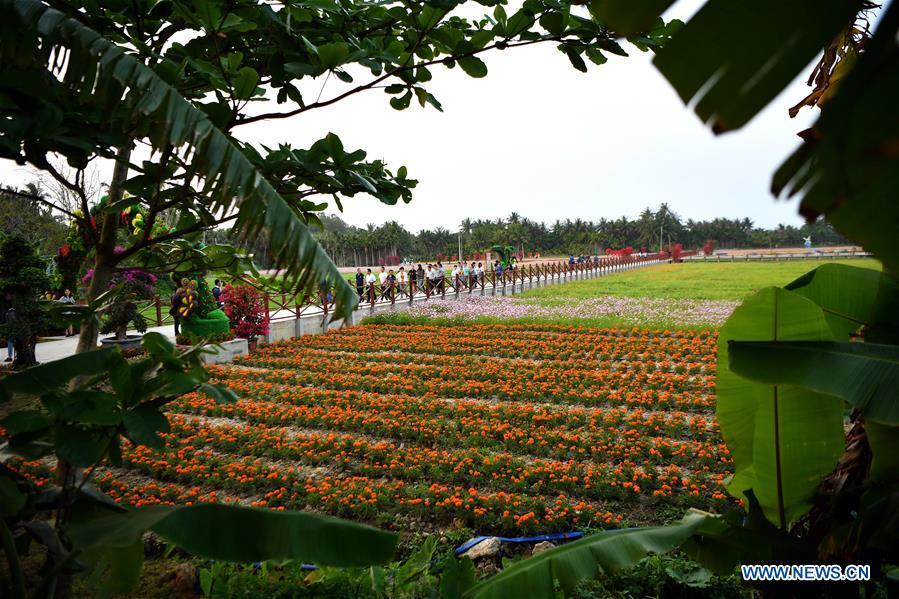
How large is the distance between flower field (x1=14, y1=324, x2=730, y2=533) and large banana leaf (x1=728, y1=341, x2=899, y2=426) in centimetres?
279

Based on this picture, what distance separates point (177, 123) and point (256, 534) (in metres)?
1.11

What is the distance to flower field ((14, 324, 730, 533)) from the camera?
4453 millimetres

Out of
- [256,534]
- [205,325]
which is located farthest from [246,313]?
[256,534]

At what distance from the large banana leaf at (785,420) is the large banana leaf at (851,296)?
0.24 m

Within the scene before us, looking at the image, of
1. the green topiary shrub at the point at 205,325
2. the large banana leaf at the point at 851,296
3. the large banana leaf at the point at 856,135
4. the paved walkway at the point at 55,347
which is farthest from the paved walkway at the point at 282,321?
the large banana leaf at the point at 856,135

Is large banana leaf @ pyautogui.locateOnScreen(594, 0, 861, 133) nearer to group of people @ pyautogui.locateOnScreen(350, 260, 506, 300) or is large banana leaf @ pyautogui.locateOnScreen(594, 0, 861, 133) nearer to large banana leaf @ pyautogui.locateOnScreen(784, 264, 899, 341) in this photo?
large banana leaf @ pyautogui.locateOnScreen(784, 264, 899, 341)

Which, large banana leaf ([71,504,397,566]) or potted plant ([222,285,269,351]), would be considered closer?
large banana leaf ([71,504,397,566])

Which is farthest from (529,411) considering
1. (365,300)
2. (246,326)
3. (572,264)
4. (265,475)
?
(572,264)

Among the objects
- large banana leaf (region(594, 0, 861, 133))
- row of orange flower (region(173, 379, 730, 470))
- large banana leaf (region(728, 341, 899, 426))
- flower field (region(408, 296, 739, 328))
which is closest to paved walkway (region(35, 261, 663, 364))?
row of orange flower (region(173, 379, 730, 470))

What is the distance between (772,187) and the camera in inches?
22.3

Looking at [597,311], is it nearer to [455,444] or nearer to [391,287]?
[391,287]

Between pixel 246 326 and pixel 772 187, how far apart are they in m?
12.7

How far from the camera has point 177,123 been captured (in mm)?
1291

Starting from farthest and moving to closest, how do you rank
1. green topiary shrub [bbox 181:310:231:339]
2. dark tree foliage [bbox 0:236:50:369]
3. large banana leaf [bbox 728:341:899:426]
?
green topiary shrub [bbox 181:310:231:339]
dark tree foliage [bbox 0:236:50:369]
large banana leaf [bbox 728:341:899:426]
